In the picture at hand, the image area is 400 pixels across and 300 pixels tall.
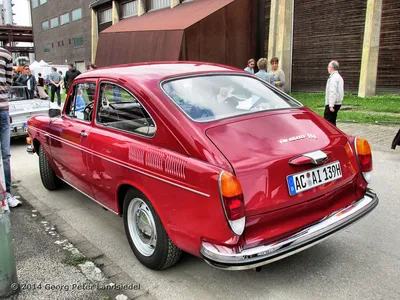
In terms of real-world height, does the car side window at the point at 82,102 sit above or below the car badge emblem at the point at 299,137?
above

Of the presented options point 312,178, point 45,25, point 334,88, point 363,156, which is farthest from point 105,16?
point 312,178

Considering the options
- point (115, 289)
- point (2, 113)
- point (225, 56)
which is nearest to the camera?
point (115, 289)

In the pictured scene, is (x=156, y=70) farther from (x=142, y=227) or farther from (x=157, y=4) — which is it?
(x=157, y=4)

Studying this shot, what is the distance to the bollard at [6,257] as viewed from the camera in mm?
2502

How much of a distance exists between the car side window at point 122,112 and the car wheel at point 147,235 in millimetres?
560

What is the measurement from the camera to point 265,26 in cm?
1792

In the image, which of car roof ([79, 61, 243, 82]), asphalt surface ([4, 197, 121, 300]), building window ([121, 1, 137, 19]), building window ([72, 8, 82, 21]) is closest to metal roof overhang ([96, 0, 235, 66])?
building window ([121, 1, 137, 19])

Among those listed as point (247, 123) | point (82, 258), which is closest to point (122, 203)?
point (82, 258)

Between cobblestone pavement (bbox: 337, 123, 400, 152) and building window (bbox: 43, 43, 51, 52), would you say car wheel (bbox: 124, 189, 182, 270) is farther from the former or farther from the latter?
building window (bbox: 43, 43, 51, 52)

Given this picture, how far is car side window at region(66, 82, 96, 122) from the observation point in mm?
3885

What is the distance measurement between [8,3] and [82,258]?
88.6 m

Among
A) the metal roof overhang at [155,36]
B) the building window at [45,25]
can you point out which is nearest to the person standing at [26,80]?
the metal roof overhang at [155,36]

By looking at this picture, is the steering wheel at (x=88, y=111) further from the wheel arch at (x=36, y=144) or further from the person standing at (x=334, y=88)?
the person standing at (x=334, y=88)

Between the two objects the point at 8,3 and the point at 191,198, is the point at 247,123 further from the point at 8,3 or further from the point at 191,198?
the point at 8,3
